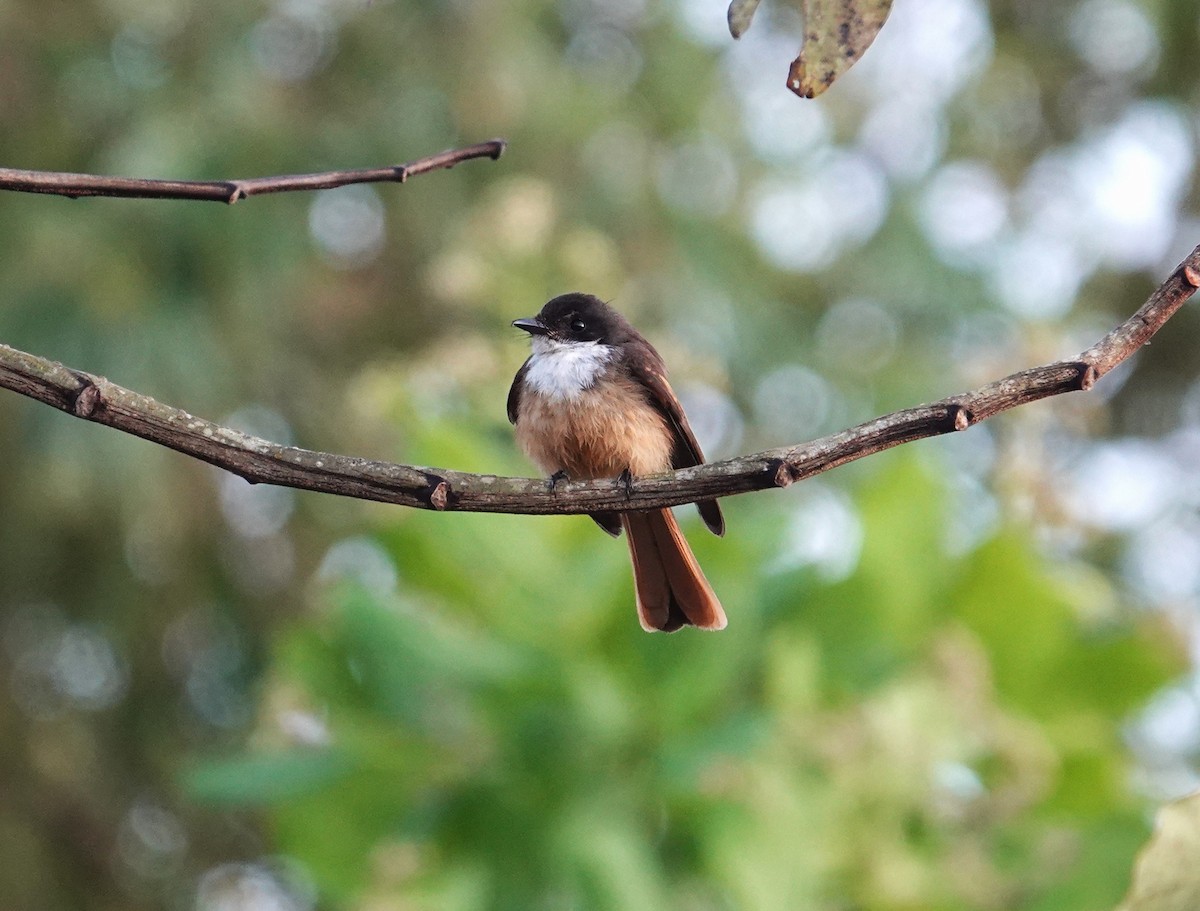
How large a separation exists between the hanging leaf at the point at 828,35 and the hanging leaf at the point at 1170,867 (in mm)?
834

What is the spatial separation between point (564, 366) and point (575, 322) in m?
0.21

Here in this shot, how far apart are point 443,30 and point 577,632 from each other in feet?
12.8

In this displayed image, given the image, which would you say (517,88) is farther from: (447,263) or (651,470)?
(651,470)

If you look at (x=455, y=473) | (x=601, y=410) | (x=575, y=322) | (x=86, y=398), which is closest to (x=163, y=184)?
(x=86, y=398)

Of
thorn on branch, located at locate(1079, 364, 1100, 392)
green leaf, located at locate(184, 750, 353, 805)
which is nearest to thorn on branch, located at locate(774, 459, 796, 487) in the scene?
thorn on branch, located at locate(1079, 364, 1100, 392)

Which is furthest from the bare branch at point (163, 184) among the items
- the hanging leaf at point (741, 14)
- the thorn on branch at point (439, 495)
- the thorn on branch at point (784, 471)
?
the thorn on branch at point (784, 471)

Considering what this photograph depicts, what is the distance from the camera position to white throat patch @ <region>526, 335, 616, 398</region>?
150 inches

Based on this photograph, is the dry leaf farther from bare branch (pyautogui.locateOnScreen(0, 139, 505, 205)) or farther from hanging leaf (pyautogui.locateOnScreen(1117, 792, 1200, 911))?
hanging leaf (pyautogui.locateOnScreen(1117, 792, 1200, 911))

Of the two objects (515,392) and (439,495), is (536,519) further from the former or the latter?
(439,495)

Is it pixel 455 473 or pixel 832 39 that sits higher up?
pixel 832 39

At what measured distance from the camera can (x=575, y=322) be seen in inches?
160

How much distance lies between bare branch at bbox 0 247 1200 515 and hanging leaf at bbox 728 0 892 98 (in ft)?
1.31

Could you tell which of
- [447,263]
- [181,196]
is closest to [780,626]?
[447,263]

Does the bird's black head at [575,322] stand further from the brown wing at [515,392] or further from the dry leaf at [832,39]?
the dry leaf at [832,39]
